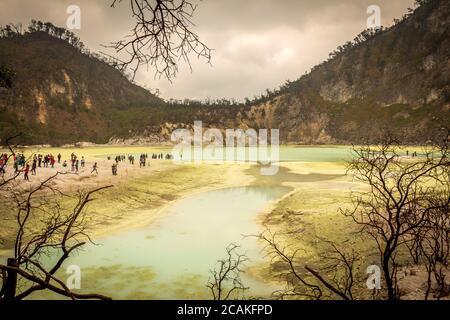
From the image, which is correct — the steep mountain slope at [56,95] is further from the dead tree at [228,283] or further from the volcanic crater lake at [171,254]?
the dead tree at [228,283]

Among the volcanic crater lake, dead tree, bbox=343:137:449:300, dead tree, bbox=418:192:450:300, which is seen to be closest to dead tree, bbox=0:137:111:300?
the volcanic crater lake

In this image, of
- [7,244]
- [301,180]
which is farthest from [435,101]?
[7,244]

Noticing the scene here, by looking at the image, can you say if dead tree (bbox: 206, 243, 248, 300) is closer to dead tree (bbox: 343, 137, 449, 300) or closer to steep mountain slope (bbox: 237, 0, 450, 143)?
dead tree (bbox: 343, 137, 449, 300)

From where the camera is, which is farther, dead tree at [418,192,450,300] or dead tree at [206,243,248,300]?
dead tree at [206,243,248,300]

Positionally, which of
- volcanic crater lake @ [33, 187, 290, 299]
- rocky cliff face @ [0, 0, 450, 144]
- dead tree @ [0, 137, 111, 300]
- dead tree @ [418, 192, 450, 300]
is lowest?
volcanic crater lake @ [33, 187, 290, 299]

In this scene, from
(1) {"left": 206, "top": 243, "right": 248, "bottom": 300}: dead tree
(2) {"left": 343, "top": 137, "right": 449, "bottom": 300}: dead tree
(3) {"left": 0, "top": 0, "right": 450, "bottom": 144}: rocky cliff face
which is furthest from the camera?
(3) {"left": 0, "top": 0, "right": 450, "bottom": 144}: rocky cliff face

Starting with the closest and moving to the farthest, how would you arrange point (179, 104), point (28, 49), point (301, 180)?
point (301, 180) → point (28, 49) → point (179, 104)

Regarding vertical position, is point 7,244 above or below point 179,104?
below

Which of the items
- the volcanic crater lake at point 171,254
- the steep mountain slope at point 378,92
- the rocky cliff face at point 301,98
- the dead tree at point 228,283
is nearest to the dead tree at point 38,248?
the volcanic crater lake at point 171,254

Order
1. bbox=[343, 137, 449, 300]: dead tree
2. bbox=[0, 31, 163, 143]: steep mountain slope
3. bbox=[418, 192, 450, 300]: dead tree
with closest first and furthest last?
bbox=[343, 137, 449, 300]: dead tree < bbox=[418, 192, 450, 300]: dead tree < bbox=[0, 31, 163, 143]: steep mountain slope

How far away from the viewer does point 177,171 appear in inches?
1407
